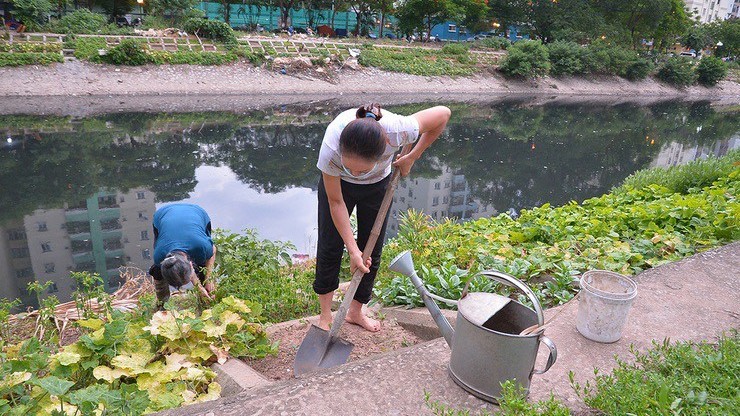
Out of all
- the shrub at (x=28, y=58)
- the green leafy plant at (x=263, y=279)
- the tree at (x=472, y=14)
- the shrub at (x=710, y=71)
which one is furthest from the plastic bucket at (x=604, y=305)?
the shrub at (x=710, y=71)

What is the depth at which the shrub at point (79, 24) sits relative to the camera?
62.4 feet

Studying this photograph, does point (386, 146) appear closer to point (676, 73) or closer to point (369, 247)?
point (369, 247)

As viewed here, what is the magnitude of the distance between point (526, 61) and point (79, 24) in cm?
2126

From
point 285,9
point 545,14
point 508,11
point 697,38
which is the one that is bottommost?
point 285,9

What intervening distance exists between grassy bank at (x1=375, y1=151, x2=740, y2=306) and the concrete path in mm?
448

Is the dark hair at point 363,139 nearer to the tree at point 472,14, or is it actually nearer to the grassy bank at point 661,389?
the grassy bank at point 661,389

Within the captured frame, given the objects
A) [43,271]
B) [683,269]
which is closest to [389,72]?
[43,271]

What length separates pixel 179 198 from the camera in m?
8.11

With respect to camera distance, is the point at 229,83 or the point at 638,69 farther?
the point at 638,69

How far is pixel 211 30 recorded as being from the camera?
21125 millimetres

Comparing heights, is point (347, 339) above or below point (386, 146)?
below

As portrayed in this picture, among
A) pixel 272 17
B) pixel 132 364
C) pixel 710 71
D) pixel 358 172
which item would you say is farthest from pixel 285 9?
pixel 132 364

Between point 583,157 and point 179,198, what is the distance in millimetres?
10376

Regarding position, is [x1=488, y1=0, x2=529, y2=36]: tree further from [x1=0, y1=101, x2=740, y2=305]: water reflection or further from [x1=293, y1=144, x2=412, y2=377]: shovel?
[x1=293, y1=144, x2=412, y2=377]: shovel
